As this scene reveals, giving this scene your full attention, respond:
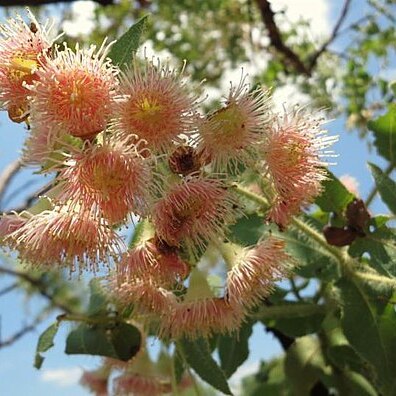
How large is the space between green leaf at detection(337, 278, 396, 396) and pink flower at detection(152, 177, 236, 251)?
44 cm

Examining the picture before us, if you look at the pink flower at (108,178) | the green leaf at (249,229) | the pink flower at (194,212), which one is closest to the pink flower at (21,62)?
the pink flower at (108,178)

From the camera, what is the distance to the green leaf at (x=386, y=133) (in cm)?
160

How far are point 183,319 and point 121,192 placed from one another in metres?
0.32

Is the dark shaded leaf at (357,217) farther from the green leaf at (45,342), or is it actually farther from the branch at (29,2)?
the branch at (29,2)

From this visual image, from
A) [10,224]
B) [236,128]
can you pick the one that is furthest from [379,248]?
[10,224]

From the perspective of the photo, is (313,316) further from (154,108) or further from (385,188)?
(154,108)

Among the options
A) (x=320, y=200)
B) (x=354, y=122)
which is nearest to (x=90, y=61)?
(x=320, y=200)

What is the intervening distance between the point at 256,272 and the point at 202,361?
14.4 inches

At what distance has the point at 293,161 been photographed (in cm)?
111

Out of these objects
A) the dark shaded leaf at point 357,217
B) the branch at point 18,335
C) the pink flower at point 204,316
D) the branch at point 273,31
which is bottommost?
the branch at point 18,335

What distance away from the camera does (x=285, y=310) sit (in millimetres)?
1659

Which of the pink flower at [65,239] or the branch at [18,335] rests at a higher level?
the pink flower at [65,239]

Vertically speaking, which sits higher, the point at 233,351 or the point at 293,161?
the point at 293,161

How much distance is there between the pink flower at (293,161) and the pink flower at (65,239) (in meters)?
0.26
